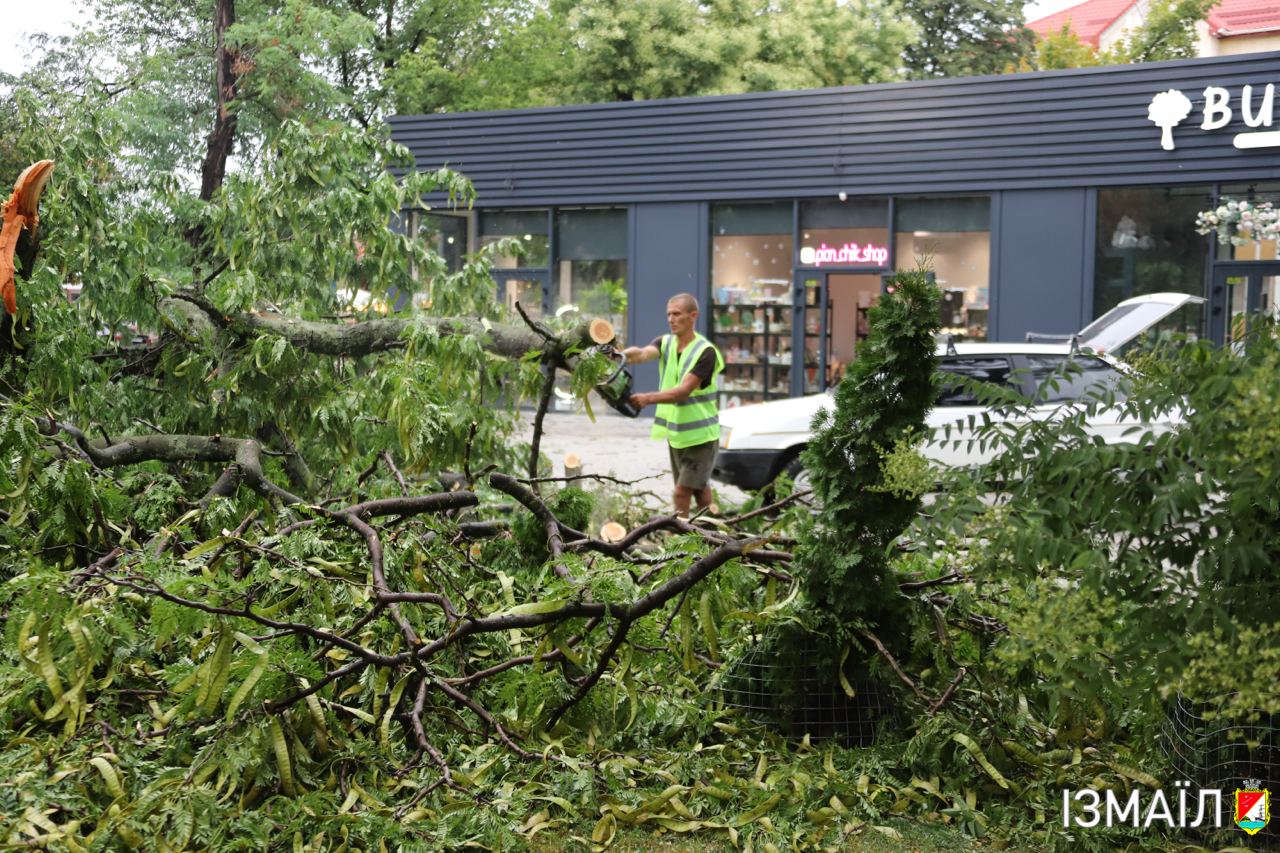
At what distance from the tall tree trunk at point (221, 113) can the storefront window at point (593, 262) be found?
7.71m

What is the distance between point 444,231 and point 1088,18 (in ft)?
93.7

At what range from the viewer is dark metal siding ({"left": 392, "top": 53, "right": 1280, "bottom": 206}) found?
17.9 metres

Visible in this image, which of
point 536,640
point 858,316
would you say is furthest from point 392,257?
point 858,316

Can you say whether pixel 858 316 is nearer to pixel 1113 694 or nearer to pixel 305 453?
pixel 305 453

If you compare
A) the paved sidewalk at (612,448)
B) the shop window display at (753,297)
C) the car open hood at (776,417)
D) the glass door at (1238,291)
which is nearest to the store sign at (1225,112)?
the glass door at (1238,291)

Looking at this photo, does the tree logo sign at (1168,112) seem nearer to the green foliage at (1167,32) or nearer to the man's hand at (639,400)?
the man's hand at (639,400)

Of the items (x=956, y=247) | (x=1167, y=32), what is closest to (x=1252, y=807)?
(x=956, y=247)

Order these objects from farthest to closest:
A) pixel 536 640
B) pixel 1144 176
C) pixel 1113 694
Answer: pixel 1144 176 < pixel 536 640 < pixel 1113 694

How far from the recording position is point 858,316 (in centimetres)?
1973

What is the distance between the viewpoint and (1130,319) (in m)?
14.2

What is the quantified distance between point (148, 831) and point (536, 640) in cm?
140

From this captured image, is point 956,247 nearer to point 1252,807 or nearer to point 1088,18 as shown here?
point 1252,807

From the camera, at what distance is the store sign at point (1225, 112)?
1727 centimetres

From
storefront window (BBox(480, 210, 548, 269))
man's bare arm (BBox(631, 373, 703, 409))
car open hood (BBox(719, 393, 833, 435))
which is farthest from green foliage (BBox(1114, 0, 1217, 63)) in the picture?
man's bare arm (BBox(631, 373, 703, 409))
